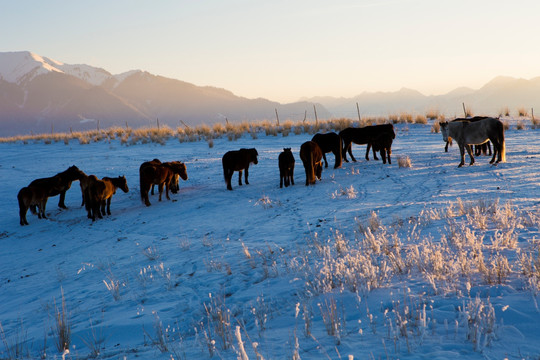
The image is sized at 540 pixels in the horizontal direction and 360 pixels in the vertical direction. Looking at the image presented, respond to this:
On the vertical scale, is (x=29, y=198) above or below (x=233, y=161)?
below

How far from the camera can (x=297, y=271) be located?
5.00 m

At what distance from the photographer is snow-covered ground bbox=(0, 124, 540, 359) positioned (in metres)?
3.20

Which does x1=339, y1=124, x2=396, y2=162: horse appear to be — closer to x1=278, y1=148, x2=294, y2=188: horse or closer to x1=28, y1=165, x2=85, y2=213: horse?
x1=278, y1=148, x2=294, y2=188: horse

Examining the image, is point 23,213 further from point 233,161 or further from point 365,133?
A: point 365,133

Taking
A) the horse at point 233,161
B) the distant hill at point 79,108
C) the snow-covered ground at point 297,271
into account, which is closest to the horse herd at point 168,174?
the horse at point 233,161

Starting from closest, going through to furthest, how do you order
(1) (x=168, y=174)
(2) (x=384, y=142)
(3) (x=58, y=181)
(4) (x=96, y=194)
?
1. (4) (x=96, y=194)
2. (3) (x=58, y=181)
3. (1) (x=168, y=174)
4. (2) (x=384, y=142)

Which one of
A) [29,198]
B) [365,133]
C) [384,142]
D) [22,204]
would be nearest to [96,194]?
[29,198]

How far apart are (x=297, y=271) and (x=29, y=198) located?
9963 millimetres

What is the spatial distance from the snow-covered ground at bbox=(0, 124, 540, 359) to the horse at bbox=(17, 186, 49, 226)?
439 millimetres

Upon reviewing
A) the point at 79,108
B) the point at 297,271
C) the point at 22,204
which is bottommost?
the point at 297,271

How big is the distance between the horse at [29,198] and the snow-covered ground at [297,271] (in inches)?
17.3

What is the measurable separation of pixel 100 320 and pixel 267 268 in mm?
2125

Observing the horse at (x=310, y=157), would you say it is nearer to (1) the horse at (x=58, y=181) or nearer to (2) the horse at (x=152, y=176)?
(2) the horse at (x=152, y=176)

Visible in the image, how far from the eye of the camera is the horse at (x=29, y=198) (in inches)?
454
